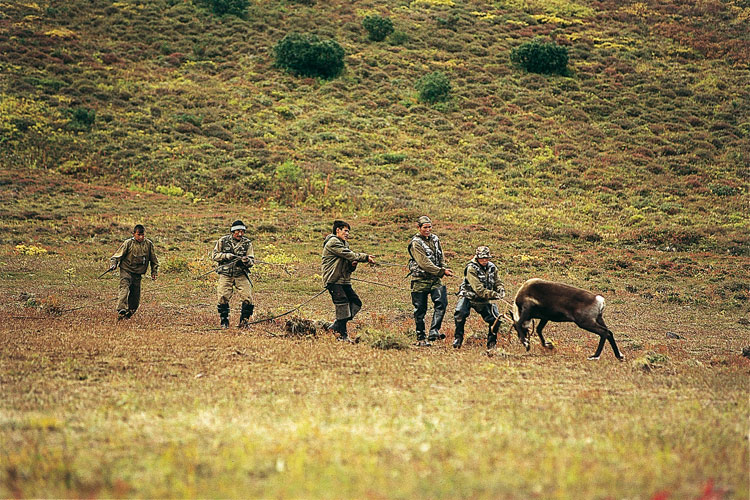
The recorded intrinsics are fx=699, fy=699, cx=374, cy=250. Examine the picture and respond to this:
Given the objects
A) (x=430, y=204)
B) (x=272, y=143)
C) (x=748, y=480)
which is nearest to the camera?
(x=748, y=480)

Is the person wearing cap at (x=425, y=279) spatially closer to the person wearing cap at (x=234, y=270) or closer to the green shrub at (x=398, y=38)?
the person wearing cap at (x=234, y=270)

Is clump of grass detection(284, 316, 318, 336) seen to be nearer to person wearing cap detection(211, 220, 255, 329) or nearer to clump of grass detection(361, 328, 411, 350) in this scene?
person wearing cap detection(211, 220, 255, 329)

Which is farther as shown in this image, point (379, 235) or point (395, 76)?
point (395, 76)

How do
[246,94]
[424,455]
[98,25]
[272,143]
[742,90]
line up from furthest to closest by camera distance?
[98,25] < [742,90] < [246,94] < [272,143] < [424,455]

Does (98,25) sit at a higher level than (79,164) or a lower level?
higher

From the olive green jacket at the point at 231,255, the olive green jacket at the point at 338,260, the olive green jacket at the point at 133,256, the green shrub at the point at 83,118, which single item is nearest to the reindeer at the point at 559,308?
the olive green jacket at the point at 338,260

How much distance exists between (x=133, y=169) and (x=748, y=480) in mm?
35542

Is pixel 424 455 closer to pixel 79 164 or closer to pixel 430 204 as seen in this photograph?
pixel 430 204

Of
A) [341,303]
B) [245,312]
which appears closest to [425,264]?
[341,303]

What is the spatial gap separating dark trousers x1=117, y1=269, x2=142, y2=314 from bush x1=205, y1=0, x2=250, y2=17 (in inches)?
1983

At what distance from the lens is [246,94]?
156 ft

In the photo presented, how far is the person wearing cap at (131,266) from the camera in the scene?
1370 cm

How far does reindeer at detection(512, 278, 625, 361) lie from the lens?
1091 cm

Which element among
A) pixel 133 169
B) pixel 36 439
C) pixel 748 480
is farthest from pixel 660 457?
pixel 133 169
